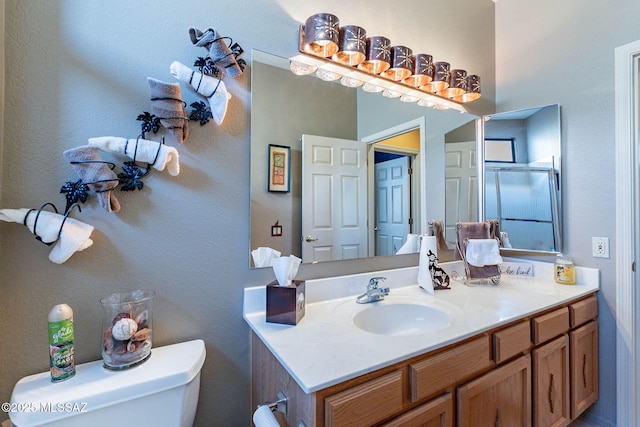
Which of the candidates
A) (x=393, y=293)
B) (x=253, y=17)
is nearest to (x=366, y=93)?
(x=253, y=17)

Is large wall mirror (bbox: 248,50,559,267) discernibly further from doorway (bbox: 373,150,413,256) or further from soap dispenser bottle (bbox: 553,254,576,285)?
soap dispenser bottle (bbox: 553,254,576,285)

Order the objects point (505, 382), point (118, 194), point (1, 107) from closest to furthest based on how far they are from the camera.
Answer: point (1, 107) → point (118, 194) → point (505, 382)

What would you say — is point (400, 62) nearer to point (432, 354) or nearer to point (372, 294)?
point (372, 294)

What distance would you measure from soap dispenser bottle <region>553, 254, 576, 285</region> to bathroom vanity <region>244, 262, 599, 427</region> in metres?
0.06

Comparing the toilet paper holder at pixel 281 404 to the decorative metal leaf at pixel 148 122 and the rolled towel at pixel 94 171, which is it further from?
the decorative metal leaf at pixel 148 122

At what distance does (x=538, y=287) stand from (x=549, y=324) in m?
0.36

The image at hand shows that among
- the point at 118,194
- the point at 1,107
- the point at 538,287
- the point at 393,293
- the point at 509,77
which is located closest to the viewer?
the point at 1,107

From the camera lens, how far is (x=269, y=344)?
916 mm

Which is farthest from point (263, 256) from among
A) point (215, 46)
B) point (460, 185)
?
point (460, 185)

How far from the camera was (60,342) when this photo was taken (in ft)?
2.67

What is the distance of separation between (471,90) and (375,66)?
77cm

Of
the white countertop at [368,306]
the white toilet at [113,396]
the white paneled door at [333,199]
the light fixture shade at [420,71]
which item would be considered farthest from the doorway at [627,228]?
the white toilet at [113,396]

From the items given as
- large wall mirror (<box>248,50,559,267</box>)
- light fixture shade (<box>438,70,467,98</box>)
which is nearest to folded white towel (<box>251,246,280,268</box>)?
large wall mirror (<box>248,50,559,267</box>)

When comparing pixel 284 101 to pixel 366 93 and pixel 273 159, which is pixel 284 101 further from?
pixel 366 93
